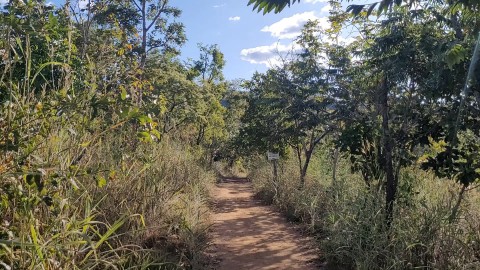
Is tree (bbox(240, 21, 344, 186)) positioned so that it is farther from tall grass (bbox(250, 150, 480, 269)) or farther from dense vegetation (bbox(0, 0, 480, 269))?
tall grass (bbox(250, 150, 480, 269))

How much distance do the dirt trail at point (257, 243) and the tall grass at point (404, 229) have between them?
421 millimetres

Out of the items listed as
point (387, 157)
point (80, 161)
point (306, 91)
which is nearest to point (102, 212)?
point (80, 161)

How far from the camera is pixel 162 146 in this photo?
7391mm

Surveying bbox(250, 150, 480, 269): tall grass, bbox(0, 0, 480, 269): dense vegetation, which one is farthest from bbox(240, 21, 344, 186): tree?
bbox(250, 150, 480, 269): tall grass

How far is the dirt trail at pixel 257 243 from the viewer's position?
18.2 ft

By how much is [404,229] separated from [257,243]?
259 centimetres

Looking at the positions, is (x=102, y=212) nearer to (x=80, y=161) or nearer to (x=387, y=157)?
(x=80, y=161)

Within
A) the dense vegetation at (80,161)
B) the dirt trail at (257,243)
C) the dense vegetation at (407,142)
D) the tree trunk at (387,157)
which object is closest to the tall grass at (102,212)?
the dense vegetation at (80,161)

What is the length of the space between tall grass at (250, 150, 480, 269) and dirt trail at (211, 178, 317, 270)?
42 centimetres

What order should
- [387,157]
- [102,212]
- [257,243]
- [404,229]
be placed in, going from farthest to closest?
[257,243] < [387,157] < [404,229] < [102,212]

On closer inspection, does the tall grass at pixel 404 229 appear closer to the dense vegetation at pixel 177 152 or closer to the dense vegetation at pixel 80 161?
the dense vegetation at pixel 177 152

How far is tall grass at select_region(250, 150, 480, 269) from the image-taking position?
4.41 metres

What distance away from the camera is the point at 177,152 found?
320 inches

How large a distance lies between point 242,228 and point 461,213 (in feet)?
13.5
